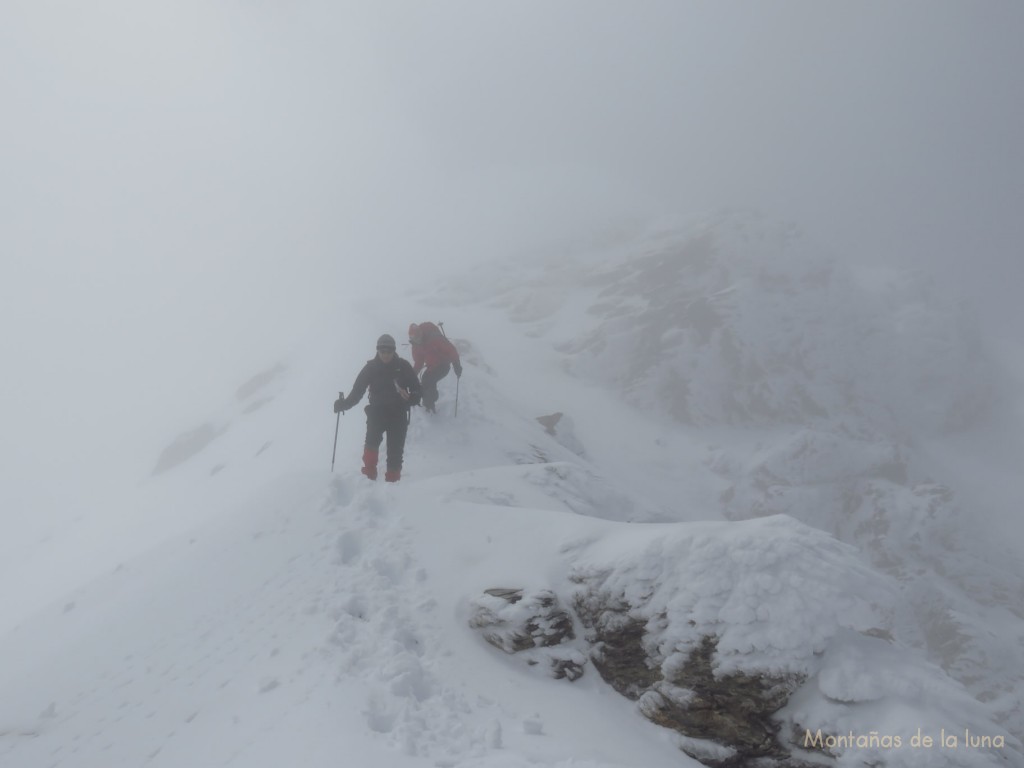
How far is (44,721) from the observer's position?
7.36m

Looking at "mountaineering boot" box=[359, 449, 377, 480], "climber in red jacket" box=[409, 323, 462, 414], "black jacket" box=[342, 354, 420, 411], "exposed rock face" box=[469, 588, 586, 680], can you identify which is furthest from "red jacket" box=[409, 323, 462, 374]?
"exposed rock face" box=[469, 588, 586, 680]

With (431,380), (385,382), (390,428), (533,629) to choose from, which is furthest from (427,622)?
(431,380)

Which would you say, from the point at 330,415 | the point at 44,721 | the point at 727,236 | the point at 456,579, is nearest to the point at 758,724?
the point at 456,579

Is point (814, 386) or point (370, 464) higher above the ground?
point (370, 464)

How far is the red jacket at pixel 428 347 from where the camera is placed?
15672 millimetres

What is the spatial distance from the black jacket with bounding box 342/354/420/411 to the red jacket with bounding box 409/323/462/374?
4102 mm

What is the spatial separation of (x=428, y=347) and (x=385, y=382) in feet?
15.0

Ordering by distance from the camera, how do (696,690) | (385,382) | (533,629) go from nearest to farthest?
(696,690)
(533,629)
(385,382)

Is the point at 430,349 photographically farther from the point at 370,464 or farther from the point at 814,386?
Answer: the point at 814,386

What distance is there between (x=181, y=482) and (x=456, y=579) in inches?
1137

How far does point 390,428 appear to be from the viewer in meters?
11.5

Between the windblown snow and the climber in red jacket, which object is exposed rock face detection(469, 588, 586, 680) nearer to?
the windblown snow

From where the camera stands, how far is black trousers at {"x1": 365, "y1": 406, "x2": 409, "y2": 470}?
37.5 ft

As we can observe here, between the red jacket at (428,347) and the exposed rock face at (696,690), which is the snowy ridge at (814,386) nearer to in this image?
the red jacket at (428,347)
